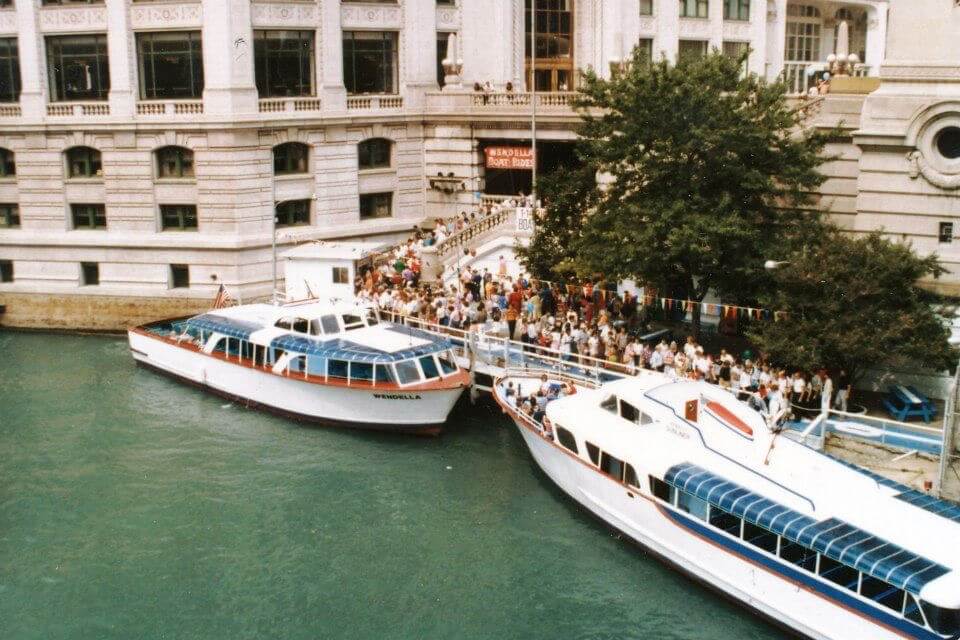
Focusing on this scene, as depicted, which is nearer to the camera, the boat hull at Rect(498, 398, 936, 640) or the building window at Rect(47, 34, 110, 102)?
the boat hull at Rect(498, 398, 936, 640)

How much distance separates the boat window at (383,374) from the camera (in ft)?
114

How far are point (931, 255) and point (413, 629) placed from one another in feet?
58.4

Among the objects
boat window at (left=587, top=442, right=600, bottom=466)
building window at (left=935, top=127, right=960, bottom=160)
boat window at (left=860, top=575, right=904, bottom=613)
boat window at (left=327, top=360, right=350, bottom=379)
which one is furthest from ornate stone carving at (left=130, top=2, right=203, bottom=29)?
boat window at (left=860, top=575, right=904, bottom=613)

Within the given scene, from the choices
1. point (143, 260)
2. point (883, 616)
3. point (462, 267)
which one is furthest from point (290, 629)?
point (143, 260)

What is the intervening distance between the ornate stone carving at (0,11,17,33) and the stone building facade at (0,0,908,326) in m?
0.06

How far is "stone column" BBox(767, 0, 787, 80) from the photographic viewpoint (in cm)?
6425

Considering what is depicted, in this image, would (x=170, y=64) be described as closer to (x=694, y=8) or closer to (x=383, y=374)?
(x=383, y=374)

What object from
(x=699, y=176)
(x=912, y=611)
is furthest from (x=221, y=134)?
(x=912, y=611)

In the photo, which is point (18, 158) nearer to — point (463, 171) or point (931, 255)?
point (463, 171)

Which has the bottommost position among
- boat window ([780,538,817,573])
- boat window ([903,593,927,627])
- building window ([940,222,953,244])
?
boat window ([903,593,927,627])

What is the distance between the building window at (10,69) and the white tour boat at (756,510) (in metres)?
31.1

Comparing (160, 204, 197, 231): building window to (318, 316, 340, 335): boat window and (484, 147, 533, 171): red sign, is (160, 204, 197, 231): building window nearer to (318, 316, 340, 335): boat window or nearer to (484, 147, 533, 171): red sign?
(318, 316, 340, 335): boat window

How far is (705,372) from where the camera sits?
31.9 metres

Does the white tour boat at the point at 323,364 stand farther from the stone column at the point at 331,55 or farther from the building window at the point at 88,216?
the stone column at the point at 331,55
